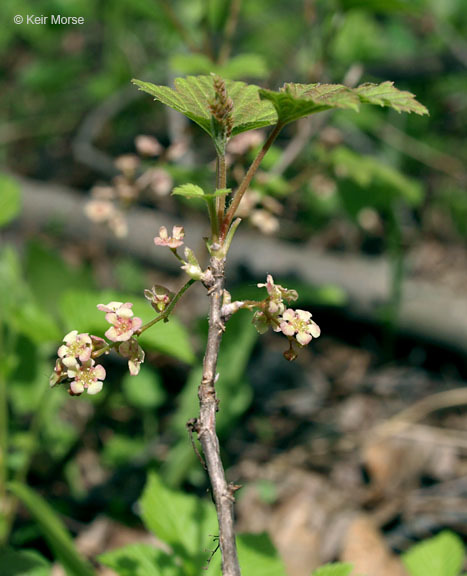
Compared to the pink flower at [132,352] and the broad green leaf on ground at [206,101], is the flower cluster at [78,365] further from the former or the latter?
the broad green leaf on ground at [206,101]

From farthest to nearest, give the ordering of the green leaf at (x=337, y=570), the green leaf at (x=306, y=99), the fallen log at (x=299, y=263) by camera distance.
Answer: the fallen log at (x=299, y=263)
the green leaf at (x=337, y=570)
the green leaf at (x=306, y=99)

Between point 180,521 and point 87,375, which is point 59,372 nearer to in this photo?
point 87,375

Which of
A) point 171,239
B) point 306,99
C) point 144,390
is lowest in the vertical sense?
point 144,390

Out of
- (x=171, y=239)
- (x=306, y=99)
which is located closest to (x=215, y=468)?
(x=171, y=239)

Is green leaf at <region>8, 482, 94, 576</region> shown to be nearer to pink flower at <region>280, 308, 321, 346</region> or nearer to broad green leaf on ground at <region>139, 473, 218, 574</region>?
broad green leaf on ground at <region>139, 473, 218, 574</region>

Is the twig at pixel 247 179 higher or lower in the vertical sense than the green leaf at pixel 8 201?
higher

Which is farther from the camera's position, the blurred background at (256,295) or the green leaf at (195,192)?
the blurred background at (256,295)

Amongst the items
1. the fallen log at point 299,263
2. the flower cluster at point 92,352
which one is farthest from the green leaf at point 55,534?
the fallen log at point 299,263
